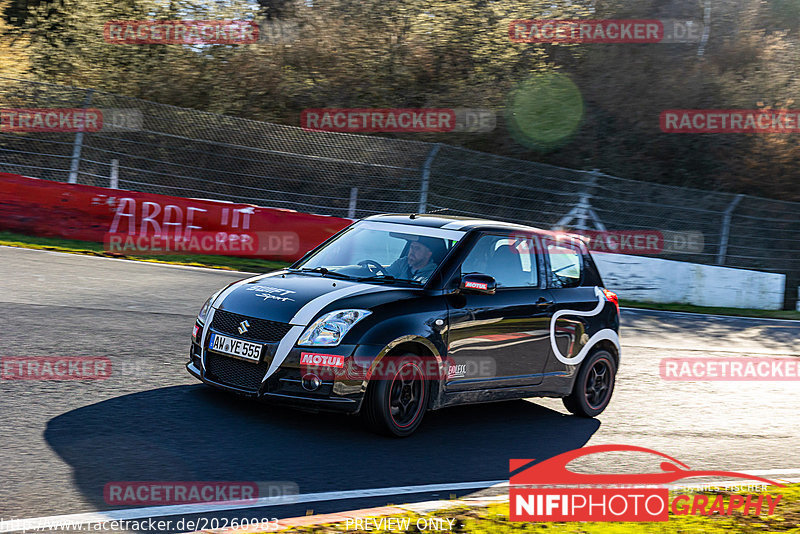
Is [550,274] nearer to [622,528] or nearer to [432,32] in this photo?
[622,528]

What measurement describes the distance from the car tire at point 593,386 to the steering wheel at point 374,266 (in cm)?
221

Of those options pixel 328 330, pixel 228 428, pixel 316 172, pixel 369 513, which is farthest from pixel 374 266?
pixel 316 172

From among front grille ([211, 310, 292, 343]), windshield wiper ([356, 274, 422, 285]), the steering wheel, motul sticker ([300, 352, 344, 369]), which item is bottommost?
motul sticker ([300, 352, 344, 369])

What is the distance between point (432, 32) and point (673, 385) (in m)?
17.4

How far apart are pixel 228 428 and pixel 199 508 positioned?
1.66 metres

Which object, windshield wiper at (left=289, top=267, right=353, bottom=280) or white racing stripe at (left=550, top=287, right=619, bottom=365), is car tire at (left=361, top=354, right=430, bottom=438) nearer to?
windshield wiper at (left=289, top=267, right=353, bottom=280)

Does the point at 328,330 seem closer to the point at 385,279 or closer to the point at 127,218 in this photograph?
the point at 385,279

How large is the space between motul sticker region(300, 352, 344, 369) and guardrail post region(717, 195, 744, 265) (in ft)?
50.8

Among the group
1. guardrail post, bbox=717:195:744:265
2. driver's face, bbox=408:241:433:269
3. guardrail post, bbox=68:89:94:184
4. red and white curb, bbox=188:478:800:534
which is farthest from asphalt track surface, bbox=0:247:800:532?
guardrail post, bbox=717:195:744:265

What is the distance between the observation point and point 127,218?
15758 millimetres

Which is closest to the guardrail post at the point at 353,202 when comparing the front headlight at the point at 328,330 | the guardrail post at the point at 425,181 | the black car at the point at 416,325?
the guardrail post at the point at 425,181

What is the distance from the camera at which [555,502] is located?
5.63 metres

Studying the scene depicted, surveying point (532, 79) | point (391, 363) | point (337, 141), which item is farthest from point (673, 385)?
point (532, 79)

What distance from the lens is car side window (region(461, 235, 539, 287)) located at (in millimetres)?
7602
